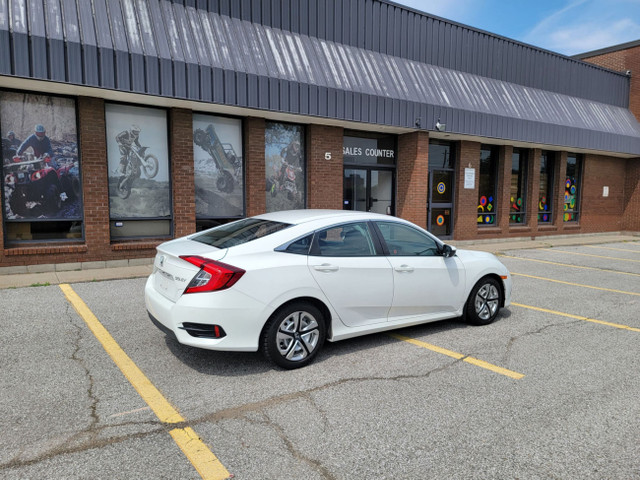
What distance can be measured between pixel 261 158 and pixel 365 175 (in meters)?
3.50

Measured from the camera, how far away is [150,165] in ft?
31.3

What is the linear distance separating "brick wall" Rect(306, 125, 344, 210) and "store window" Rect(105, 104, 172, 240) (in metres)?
3.48

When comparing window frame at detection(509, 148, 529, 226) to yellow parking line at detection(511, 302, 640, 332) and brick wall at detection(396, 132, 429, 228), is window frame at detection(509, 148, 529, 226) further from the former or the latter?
yellow parking line at detection(511, 302, 640, 332)

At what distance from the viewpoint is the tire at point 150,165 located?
9484 mm

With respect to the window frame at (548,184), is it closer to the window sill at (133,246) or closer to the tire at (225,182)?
the tire at (225,182)

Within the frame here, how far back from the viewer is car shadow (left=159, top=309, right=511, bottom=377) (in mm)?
4207

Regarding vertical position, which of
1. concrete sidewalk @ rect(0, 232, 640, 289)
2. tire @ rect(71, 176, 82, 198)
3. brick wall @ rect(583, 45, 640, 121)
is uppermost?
brick wall @ rect(583, 45, 640, 121)

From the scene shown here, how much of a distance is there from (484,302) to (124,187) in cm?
739

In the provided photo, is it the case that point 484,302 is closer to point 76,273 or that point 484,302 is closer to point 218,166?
point 218,166

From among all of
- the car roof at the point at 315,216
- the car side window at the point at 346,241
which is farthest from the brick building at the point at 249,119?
the car side window at the point at 346,241

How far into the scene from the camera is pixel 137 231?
9.59 metres

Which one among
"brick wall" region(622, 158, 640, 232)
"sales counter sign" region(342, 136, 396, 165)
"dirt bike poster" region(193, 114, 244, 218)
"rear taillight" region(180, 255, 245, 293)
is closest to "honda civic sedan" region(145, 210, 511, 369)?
"rear taillight" region(180, 255, 245, 293)

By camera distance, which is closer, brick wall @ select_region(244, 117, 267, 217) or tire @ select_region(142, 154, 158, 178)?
tire @ select_region(142, 154, 158, 178)

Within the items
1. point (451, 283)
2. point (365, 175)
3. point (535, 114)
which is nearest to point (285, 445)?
point (451, 283)
